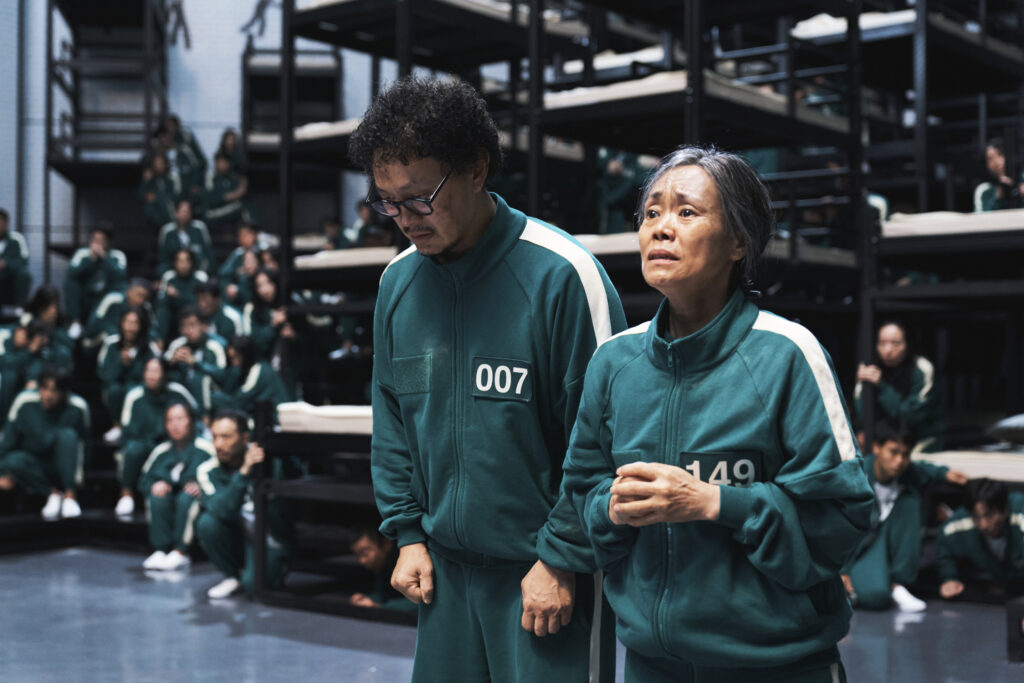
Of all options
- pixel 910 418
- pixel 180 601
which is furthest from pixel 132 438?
pixel 910 418

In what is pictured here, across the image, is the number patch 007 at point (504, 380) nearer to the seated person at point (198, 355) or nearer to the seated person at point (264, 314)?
the seated person at point (264, 314)

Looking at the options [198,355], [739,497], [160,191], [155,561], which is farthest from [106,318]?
[739,497]

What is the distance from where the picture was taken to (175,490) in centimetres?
700

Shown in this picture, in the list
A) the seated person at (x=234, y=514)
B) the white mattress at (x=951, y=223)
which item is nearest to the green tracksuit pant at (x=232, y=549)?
the seated person at (x=234, y=514)

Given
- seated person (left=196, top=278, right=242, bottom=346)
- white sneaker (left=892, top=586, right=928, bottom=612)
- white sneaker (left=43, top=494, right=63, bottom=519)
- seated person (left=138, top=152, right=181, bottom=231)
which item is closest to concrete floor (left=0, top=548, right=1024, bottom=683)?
white sneaker (left=892, top=586, right=928, bottom=612)

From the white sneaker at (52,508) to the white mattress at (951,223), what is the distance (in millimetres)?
5437

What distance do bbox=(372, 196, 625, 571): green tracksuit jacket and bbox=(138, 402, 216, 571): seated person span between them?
4.79 m

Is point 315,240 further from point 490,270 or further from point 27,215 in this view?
point 490,270

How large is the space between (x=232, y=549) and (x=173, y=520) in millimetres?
1039

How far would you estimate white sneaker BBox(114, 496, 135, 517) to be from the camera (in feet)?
25.2

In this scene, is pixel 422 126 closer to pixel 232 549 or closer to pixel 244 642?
pixel 244 642

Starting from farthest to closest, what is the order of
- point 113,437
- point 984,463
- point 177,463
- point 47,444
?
point 113,437
point 47,444
point 177,463
point 984,463

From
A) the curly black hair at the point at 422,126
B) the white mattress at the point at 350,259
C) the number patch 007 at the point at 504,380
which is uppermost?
the white mattress at the point at 350,259

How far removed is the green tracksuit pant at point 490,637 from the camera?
1.90 metres
